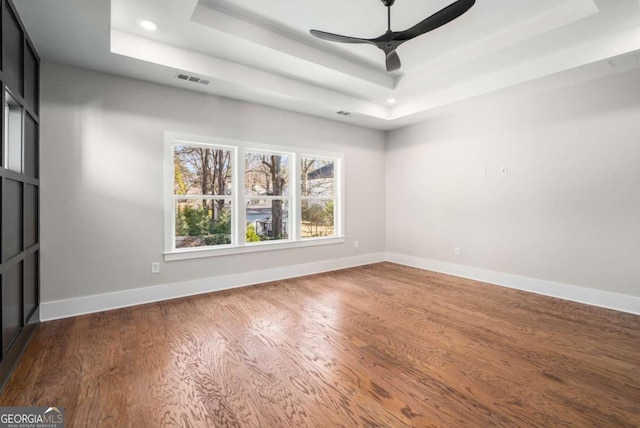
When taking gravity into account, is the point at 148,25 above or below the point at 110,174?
above

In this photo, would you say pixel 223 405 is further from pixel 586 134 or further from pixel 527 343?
pixel 586 134

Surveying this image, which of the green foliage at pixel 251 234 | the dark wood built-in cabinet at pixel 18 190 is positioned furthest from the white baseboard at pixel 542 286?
the dark wood built-in cabinet at pixel 18 190

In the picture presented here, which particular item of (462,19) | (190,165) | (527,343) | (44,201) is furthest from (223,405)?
(462,19)

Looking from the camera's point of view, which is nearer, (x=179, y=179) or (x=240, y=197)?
(x=179, y=179)

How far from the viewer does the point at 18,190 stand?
2.33m

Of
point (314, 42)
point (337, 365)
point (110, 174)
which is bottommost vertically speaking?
point (337, 365)

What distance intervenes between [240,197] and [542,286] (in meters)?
4.27

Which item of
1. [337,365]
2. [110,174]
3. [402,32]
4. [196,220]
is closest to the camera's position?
[337,365]

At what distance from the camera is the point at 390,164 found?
5.98 m

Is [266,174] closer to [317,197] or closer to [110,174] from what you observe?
[317,197]

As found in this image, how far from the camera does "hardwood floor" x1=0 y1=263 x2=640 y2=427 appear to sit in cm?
169

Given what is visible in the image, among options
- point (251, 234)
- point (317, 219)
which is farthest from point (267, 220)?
point (317, 219)

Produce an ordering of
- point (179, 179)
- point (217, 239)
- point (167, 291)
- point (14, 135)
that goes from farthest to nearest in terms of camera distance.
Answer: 1. point (217, 239)
2. point (179, 179)
3. point (167, 291)
4. point (14, 135)

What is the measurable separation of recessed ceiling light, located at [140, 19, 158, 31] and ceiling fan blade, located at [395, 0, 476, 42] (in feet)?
7.38
